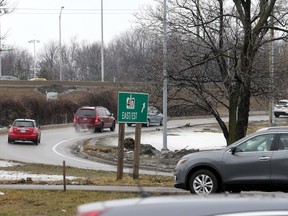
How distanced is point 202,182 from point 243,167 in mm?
967

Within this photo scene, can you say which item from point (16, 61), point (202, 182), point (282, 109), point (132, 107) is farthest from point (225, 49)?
point (16, 61)

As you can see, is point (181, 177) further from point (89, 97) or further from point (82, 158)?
point (89, 97)

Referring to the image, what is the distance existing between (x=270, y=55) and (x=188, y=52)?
181 inches

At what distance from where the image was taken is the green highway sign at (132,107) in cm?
1647

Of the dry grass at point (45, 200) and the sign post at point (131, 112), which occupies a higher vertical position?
the sign post at point (131, 112)

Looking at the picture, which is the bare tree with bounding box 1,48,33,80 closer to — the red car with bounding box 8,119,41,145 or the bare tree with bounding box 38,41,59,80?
the bare tree with bounding box 38,41,59,80

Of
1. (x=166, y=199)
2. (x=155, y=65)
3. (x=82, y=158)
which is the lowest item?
(x=82, y=158)

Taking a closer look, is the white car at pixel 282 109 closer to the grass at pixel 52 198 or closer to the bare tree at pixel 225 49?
the bare tree at pixel 225 49

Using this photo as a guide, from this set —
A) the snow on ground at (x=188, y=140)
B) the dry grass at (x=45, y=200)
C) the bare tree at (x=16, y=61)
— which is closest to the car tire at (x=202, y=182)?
the dry grass at (x=45, y=200)

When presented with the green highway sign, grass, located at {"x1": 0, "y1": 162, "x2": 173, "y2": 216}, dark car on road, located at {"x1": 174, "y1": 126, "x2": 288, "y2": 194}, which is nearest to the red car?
the green highway sign

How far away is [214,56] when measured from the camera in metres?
22.4

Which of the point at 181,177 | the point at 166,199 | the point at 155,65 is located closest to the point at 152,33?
the point at 155,65

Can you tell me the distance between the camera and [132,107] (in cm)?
1669

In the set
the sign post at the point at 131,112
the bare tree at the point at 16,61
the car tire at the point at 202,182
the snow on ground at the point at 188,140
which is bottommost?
the snow on ground at the point at 188,140
